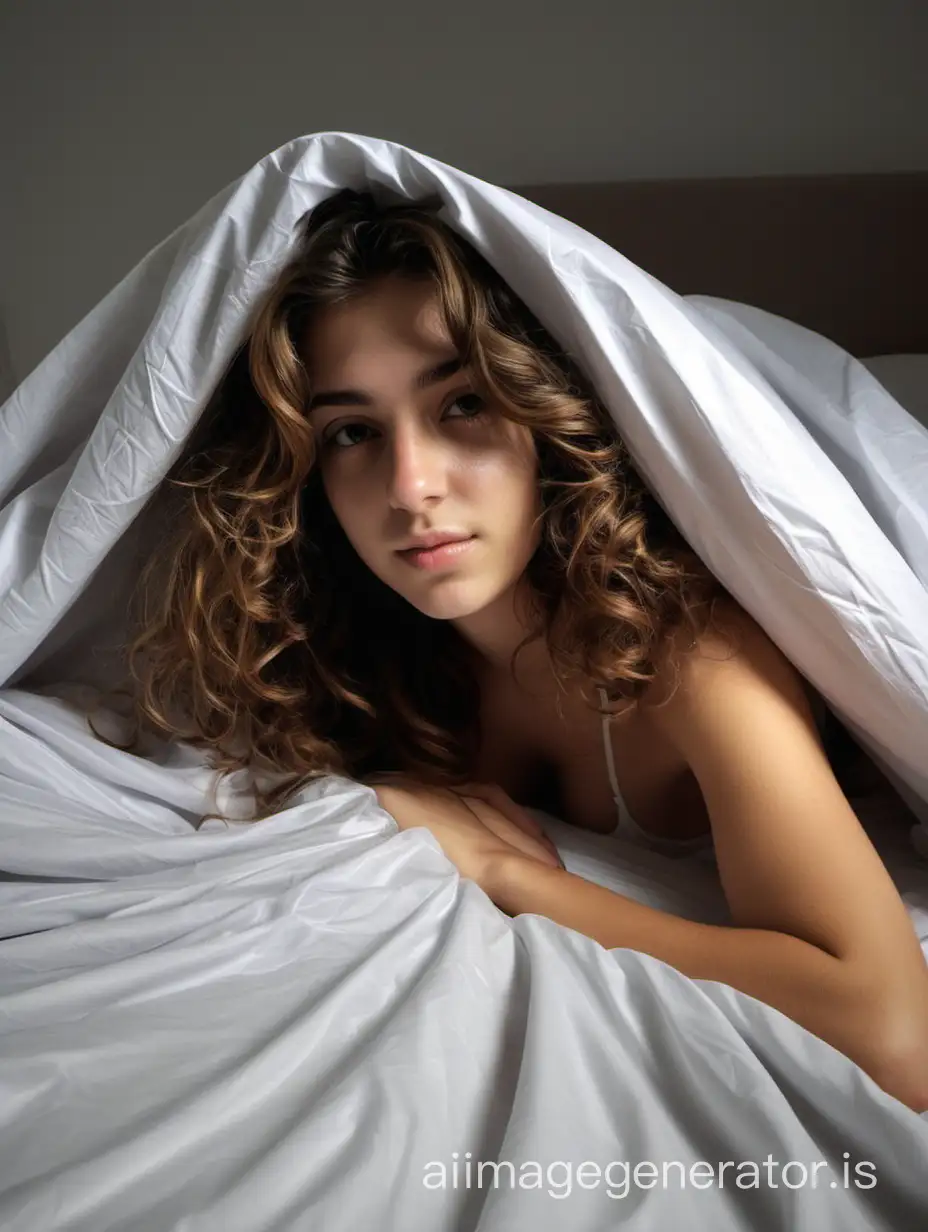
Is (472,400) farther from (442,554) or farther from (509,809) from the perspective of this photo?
(509,809)

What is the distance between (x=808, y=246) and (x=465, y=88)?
58 centimetres

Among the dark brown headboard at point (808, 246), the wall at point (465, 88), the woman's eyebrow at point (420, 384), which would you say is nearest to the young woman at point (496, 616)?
the woman's eyebrow at point (420, 384)

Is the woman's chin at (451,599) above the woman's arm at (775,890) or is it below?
above

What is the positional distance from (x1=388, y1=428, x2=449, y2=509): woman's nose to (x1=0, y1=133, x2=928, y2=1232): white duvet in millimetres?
142

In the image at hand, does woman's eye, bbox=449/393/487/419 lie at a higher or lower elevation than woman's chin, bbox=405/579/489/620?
higher

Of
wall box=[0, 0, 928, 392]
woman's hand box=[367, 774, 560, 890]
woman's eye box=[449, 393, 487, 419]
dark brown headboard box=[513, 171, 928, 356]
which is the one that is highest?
wall box=[0, 0, 928, 392]

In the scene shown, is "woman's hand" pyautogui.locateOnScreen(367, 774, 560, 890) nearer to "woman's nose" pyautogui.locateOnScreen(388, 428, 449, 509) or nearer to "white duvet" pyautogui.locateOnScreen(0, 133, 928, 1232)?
"white duvet" pyautogui.locateOnScreen(0, 133, 928, 1232)

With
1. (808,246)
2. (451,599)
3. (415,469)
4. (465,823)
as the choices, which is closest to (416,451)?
(415,469)

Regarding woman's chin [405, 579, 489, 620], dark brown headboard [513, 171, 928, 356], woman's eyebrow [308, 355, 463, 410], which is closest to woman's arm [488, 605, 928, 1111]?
woman's chin [405, 579, 489, 620]

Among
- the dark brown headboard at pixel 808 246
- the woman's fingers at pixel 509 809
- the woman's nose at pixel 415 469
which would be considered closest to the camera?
the woman's nose at pixel 415 469

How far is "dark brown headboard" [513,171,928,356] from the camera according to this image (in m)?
1.53

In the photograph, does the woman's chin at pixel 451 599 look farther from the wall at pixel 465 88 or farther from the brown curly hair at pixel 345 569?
the wall at pixel 465 88

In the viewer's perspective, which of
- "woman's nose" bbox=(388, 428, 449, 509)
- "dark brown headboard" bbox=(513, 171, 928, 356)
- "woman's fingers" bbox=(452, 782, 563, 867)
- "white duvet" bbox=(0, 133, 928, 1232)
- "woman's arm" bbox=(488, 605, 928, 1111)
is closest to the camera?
"white duvet" bbox=(0, 133, 928, 1232)

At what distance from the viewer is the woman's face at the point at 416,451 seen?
0.84 m
